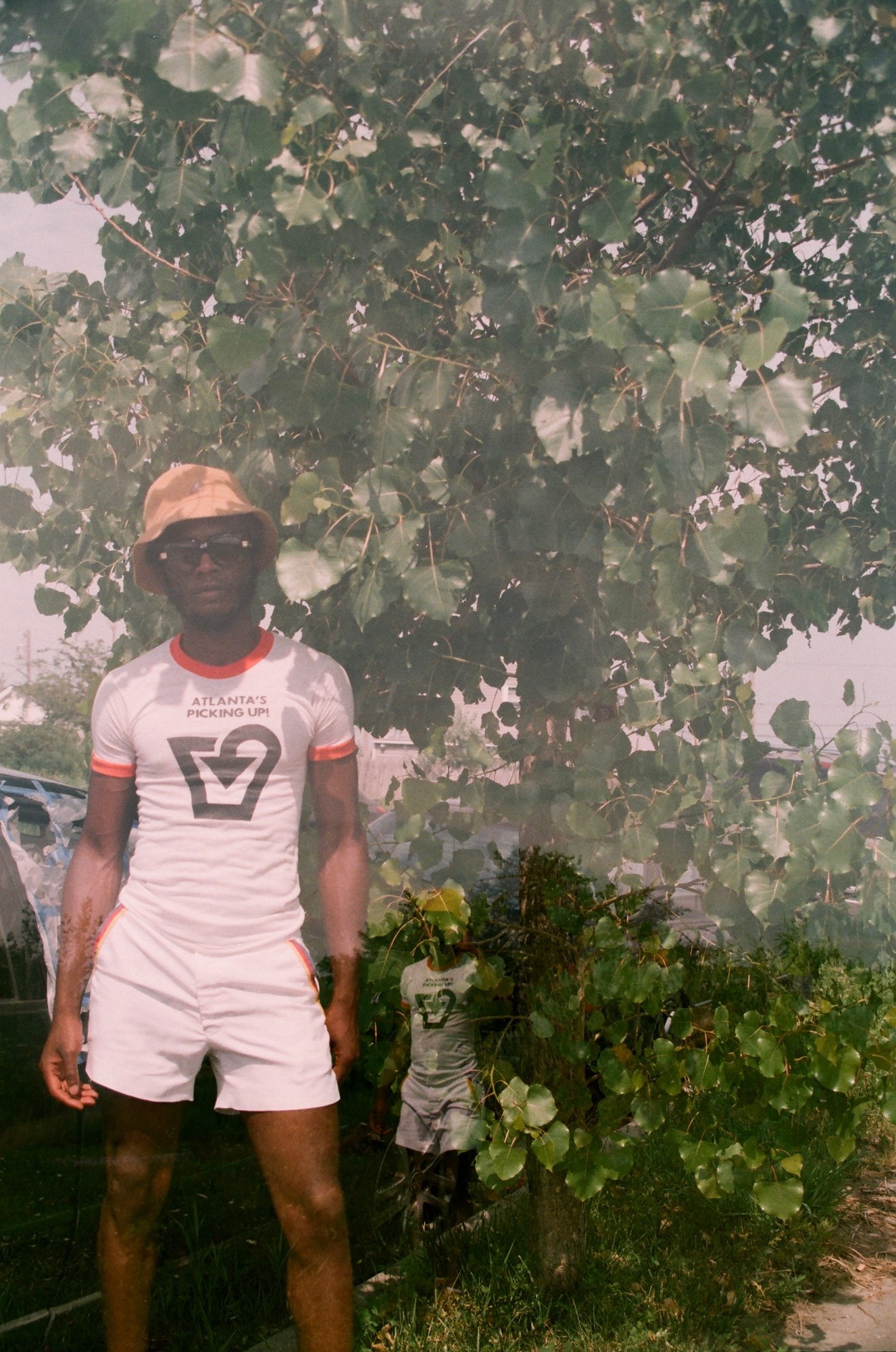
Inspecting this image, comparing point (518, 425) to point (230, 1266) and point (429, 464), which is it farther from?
point (230, 1266)

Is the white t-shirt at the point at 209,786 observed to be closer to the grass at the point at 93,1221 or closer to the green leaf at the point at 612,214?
the grass at the point at 93,1221

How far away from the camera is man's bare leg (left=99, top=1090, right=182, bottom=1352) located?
2.60 m

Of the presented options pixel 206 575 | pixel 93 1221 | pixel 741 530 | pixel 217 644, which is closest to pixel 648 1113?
pixel 93 1221

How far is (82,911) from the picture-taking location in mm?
2646

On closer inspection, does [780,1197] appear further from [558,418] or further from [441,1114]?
[558,418]

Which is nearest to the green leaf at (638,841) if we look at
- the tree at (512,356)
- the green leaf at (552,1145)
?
the tree at (512,356)

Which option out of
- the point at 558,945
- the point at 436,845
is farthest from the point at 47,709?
the point at 558,945

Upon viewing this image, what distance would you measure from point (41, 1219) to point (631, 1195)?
189 cm

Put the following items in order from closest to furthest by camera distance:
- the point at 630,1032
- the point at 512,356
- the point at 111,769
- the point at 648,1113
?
1. the point at 111,769
2. the point at 512,356
3. the point at 648,1113
4. the point at 630,1032

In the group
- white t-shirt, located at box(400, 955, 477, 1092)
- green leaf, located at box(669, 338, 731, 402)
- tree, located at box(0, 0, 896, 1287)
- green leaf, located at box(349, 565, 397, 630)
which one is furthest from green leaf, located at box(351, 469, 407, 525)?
white t-shirt, located at box(400, 955, 477, 1092)

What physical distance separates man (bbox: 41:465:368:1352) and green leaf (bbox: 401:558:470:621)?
0.30 m

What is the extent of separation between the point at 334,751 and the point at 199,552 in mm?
541

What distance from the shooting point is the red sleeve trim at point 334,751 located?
2.77 metres

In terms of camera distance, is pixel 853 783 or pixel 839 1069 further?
pixel 853 783
